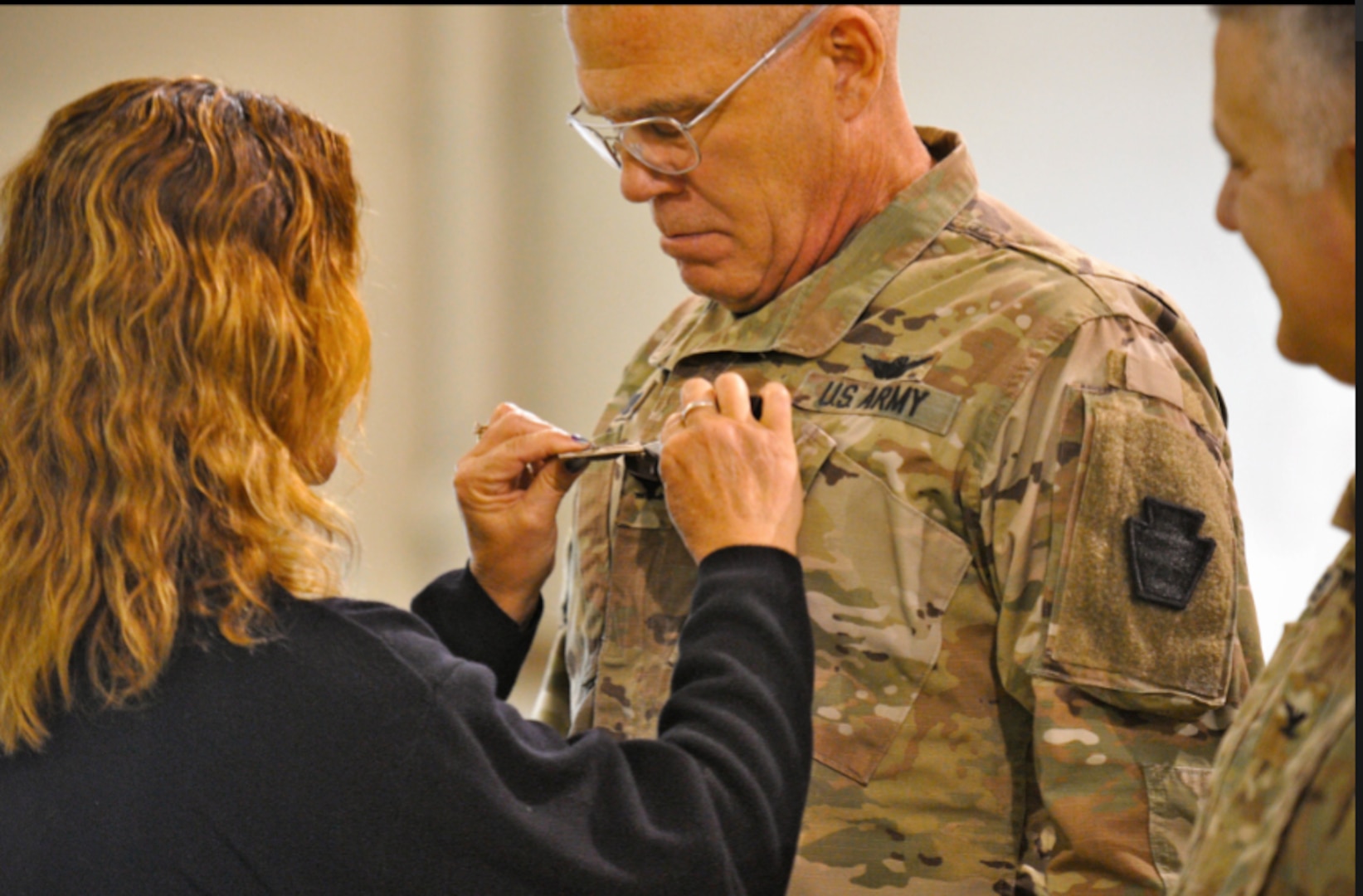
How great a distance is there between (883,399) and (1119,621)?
32cm

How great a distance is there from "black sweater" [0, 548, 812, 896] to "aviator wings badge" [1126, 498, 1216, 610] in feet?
1.35

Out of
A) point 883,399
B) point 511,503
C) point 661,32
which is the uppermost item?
point 661,32

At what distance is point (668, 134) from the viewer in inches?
57.4

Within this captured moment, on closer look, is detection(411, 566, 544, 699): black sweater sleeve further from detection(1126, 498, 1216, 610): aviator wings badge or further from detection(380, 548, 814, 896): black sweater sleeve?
detection(1126, 498, 1216, 610): aviator wings badge

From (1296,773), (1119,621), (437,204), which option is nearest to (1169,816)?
(1119,621)

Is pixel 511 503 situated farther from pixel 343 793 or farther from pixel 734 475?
pixel 343 793

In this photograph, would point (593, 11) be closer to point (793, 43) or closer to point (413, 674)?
point (793, 43)

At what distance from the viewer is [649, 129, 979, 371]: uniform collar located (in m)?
1.43

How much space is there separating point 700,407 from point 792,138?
1.05 ft

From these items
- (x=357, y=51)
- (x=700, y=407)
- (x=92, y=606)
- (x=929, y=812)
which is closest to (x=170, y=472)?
(x=92, y=606)

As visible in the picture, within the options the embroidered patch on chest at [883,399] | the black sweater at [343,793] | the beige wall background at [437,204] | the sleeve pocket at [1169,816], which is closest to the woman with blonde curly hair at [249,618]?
the black sweater at [343,793]

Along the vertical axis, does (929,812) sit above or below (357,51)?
below

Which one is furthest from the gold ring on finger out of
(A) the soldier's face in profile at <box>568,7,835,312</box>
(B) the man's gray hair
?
(B) the man's gray hair

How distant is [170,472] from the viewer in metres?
1.13
